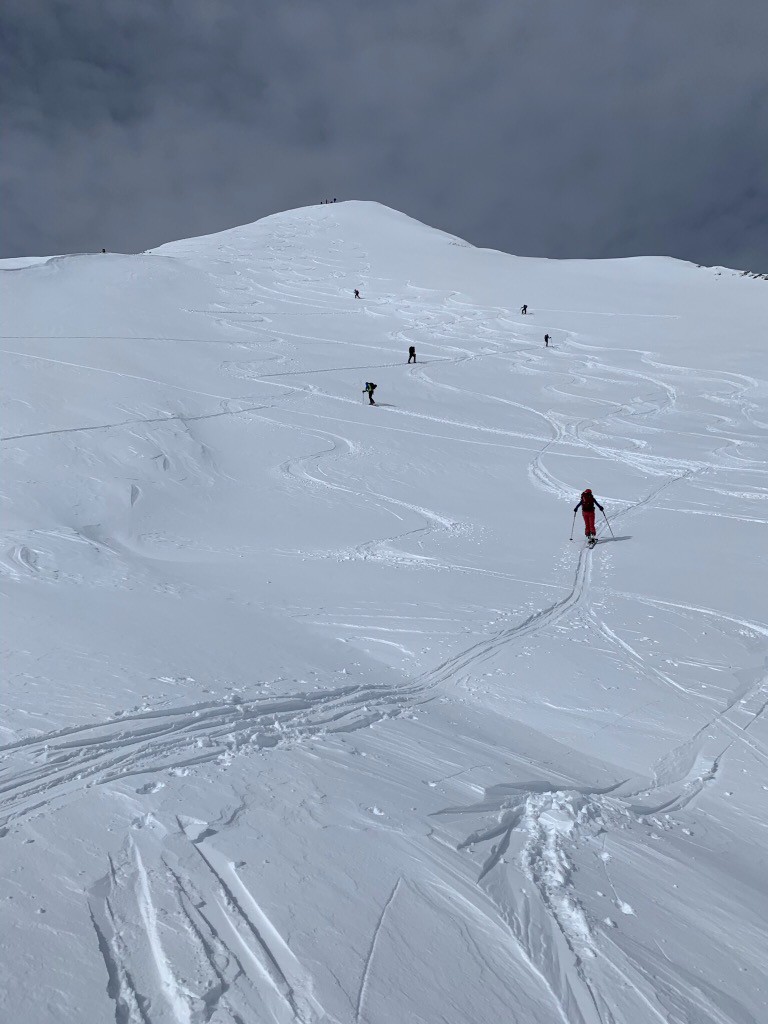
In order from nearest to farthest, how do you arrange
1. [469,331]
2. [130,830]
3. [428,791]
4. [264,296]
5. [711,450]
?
[130,830]
[428,791]
[711,450]
[469,331]
[264,296]

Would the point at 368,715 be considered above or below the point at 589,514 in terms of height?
below

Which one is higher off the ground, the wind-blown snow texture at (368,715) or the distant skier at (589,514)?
the distant skier at (589,514)

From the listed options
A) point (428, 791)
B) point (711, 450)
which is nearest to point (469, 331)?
point (711, 450)

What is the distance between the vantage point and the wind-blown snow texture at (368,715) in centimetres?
333

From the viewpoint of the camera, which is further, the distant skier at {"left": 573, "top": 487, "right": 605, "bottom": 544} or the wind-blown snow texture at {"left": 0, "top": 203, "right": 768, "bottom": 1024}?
the distant skier at {"left": 573, "top": 487, "right": 605, "bottom": 544}

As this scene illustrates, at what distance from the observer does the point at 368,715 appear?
616cm

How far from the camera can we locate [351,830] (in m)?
4.25

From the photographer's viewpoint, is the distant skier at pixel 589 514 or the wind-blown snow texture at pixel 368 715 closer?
the wind-blown snow texture at pixel 368 715

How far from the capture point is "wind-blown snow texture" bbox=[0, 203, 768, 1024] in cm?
333

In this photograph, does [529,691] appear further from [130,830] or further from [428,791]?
[130,830]

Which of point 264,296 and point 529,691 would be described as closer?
point 529,691

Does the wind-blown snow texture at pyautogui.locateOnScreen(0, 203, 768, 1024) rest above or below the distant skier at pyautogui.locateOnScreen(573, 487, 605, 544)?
below

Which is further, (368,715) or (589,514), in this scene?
(589,514)

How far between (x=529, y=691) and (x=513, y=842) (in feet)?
9.21
